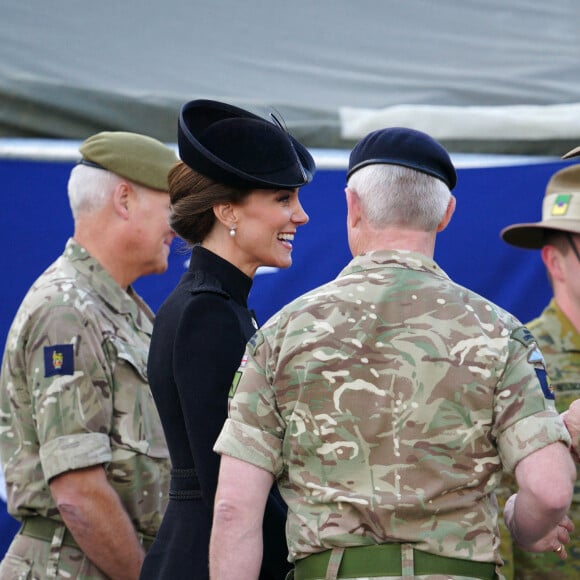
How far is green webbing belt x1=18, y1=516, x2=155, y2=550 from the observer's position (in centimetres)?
276

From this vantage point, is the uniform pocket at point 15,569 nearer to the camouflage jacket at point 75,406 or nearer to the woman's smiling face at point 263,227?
the camouflage jacket at point 75,406

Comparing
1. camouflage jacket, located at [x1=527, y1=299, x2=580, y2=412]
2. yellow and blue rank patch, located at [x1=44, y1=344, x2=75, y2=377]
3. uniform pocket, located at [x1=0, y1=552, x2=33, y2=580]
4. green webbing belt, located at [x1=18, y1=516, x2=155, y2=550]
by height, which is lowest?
uniform pocket, located at [x1=0, y1=552, x2=33, y2=580]

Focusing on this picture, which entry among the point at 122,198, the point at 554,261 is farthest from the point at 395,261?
the point at 122,198

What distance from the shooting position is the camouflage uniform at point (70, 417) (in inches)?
105

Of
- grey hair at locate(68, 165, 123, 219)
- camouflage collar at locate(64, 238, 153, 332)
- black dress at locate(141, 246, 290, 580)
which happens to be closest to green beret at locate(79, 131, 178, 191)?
grey hair at locate(68, 165, 123, 219)

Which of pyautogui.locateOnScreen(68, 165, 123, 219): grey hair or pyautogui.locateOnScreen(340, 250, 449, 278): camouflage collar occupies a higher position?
pyautogui.locateOnScreen(68, 165, 123, 219): grey hair

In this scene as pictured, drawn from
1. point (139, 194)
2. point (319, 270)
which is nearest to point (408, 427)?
point (139, 194)

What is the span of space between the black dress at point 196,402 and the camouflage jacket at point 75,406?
39 centimetres

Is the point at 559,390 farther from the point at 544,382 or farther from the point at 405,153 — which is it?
the point at 405,153

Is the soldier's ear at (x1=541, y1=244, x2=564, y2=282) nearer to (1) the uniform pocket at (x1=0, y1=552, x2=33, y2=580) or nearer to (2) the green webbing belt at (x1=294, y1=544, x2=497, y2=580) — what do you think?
(2) the green webbing belt at (x1=294, y1=544, x2=497, y2=580)

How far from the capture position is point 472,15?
14.8ft

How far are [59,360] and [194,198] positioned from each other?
592 millimetres

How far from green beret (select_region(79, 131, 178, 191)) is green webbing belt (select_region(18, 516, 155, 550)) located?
3.10 ft

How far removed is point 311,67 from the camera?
4215mm
